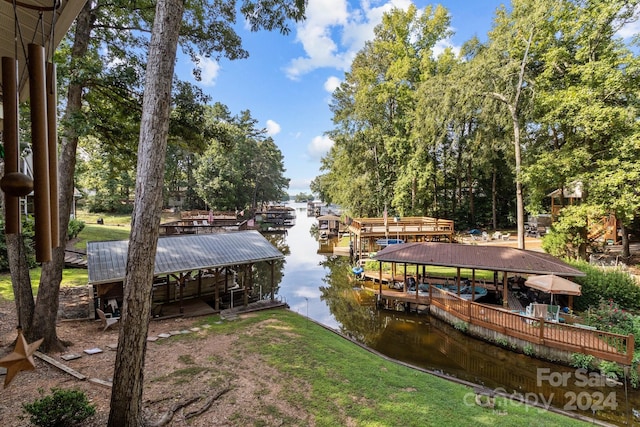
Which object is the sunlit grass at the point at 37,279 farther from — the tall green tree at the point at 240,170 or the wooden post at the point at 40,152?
the tall green tree at the point at 240,170

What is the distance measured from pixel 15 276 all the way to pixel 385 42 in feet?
93.0

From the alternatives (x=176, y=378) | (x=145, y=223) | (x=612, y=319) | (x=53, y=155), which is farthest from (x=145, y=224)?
(x=612, y=319)

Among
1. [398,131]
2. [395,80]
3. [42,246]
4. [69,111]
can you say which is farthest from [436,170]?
[42,246]

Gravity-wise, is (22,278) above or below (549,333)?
above

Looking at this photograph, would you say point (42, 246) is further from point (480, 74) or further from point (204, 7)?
point (480, 74)

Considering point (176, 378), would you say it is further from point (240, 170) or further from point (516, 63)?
point (240, 170)

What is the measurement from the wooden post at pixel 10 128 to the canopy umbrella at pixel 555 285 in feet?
40.9

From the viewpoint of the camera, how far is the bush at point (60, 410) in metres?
3.77

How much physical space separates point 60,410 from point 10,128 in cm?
435

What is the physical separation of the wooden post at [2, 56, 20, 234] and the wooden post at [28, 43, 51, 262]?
3.0 inches

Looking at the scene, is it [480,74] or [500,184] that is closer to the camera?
[480,74]

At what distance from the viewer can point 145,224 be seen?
12.9 feet

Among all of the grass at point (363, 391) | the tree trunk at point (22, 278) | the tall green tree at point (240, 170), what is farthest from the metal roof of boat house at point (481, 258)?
the tall green tree at point (240, 170)

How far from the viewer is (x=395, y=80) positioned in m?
25.3
